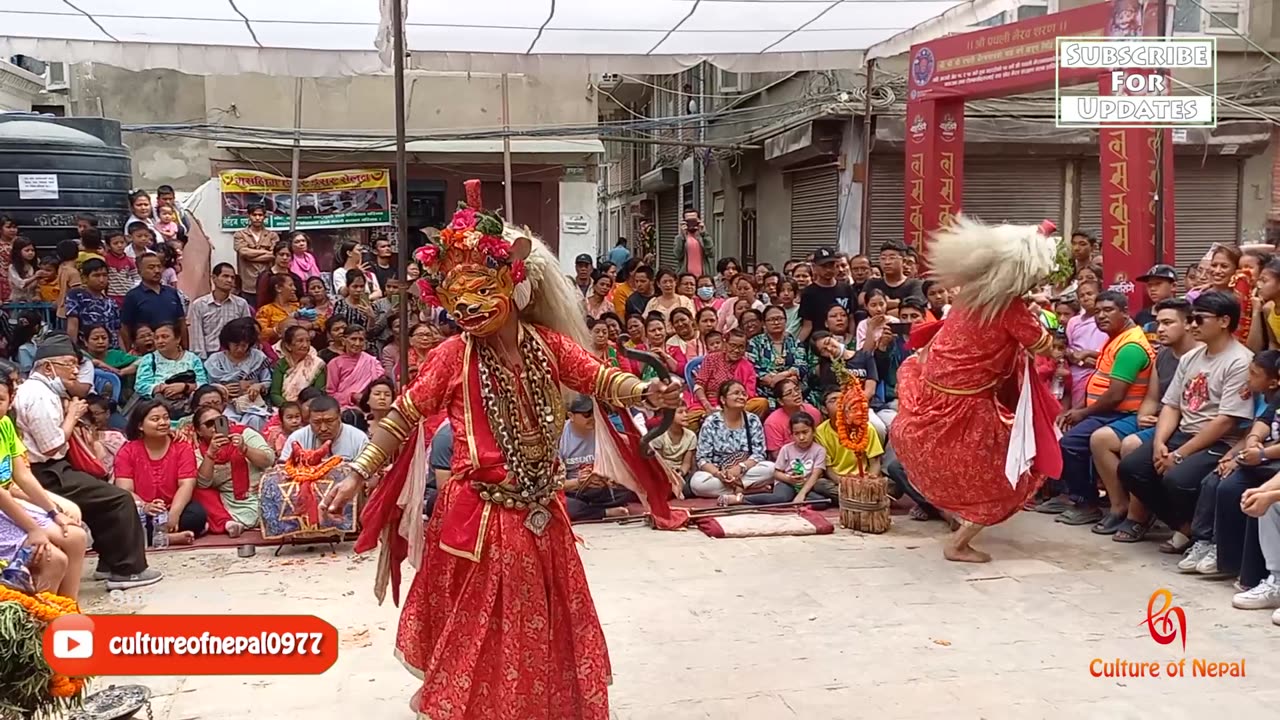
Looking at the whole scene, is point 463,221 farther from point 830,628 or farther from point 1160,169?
point 1160,169

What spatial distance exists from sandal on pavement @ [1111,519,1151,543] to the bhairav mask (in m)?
4.16

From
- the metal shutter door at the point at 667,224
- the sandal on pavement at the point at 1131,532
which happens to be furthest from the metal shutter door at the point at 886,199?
the metal shutter door at the point at 667,224

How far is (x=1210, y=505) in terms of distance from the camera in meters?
5.28

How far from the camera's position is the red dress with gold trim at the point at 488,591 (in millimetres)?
3217

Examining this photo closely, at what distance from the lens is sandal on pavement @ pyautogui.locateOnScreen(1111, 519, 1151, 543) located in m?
5.93

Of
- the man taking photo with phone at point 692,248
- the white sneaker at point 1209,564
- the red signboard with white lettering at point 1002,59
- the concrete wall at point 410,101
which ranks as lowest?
the white sneaker at point 1209,564

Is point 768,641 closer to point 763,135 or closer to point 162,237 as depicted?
point 162,237

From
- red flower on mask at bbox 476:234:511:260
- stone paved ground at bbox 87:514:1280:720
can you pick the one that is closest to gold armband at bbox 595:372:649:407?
red flower on mask at bbox 476:234:511:260

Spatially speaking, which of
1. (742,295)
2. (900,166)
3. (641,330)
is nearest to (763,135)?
(900,166)

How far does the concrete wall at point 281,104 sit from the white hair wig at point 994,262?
895 cm

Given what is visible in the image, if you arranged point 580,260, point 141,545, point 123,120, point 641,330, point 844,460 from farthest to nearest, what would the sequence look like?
point 123,120 → point 580,260 → point 641,330 → point 844,460 → point 141,545

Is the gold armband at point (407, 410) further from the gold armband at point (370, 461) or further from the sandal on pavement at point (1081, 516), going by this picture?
the sandal on pavement at point (1081, 516)

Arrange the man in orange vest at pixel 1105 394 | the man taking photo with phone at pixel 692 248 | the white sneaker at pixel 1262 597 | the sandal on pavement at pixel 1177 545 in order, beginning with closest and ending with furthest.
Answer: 1. the white sneaker at pixel 1262 597
2. the sandal on pavement at pixel 1177 545
3. the man in orange vest at pixel 1105 394
4. the man taking photo with phone at pixel 692 248

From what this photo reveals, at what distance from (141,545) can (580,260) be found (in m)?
5.55
